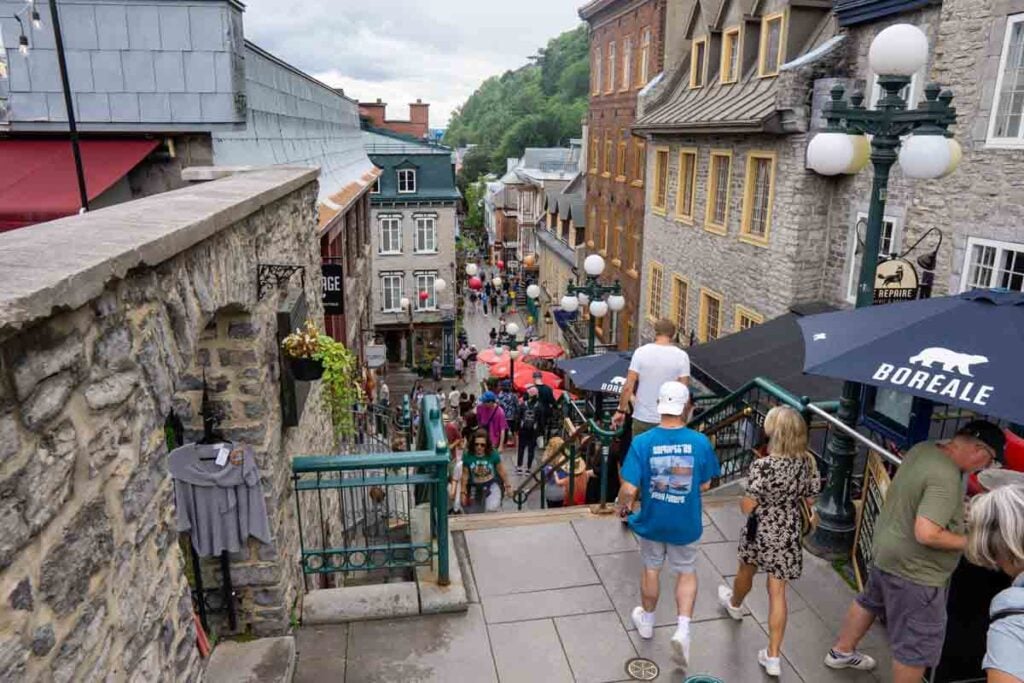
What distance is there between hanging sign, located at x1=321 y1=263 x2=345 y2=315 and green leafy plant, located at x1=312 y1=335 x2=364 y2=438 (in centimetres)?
100

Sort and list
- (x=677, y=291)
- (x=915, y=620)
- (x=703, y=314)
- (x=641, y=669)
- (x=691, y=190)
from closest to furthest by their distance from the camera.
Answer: (x=915, y=620), (x=641, y=669), (x=703, y=314), (x=691, y=190), (x=677, y=291)

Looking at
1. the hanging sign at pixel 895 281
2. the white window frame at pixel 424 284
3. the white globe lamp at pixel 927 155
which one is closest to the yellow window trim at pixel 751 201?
the hanging sign at pixel 895 281

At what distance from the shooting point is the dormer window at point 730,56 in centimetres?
1781

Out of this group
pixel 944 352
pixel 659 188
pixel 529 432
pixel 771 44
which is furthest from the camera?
pixel 659 188

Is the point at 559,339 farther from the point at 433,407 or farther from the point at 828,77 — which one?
the point at 433,407

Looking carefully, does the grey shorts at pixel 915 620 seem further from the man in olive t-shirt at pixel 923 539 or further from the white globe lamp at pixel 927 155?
the white globe lamp at pixel 927 155

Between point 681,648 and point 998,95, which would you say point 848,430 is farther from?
point 998,95

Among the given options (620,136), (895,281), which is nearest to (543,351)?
(620,136)

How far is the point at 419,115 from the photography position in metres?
49.9

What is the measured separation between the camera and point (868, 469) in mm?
5426

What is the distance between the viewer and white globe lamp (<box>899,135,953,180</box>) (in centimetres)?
574

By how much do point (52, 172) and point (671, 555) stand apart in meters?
7.93

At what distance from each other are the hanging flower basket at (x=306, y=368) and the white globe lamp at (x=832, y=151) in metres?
4.43

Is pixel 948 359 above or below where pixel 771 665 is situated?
above
